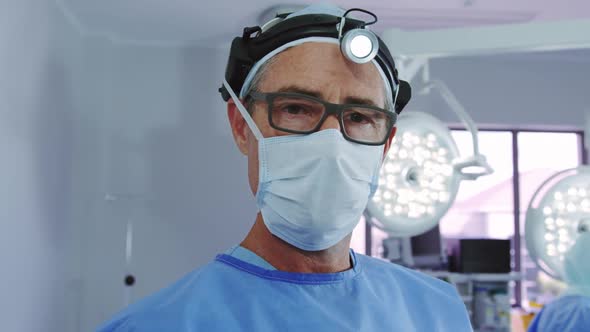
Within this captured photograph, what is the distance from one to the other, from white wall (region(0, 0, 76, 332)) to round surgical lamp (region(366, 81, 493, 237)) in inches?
67.1

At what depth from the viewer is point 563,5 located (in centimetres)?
333

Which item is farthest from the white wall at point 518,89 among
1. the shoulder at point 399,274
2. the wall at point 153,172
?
the shoulder at point 399,274

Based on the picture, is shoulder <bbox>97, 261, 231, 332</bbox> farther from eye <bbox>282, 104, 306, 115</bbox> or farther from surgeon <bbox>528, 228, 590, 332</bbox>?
surgeon <bbox>528, 228, 590, 332</bbox>

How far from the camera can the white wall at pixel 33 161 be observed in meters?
2.51

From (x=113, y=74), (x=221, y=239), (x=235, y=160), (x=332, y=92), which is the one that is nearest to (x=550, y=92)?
(x=235, y=160)

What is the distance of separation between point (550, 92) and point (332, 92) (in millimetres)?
3823

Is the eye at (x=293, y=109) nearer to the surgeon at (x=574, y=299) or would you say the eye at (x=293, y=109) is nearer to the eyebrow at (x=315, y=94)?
the eyebrow at (x=315, y=94)

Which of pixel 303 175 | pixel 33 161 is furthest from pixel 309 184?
pixel 33 161

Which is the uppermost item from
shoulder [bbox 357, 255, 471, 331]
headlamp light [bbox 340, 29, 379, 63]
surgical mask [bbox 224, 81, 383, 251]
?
headlamp light [bbox 340, 29, 379, 63]

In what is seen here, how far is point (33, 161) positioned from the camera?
9.27ft

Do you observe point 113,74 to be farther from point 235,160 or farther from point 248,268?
point 248,268

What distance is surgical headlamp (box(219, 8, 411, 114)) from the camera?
3.01 ft

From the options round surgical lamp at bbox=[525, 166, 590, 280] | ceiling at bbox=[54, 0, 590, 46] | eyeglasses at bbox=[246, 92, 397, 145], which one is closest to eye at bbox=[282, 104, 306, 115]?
eyeglasses at bbox=[246, 92, 397, 145]

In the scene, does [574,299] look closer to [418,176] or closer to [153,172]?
[418,176]
